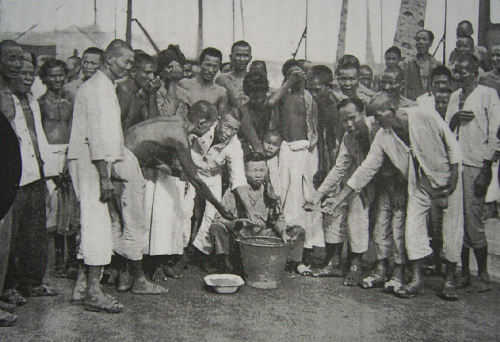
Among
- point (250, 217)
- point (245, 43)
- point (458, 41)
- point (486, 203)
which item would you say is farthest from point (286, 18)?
point (486, 203)

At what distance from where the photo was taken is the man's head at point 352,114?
14.6 ft

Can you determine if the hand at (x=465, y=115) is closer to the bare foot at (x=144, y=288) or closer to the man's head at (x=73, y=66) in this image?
the bare foot at (x=144, y=288)

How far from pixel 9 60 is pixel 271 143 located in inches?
91.1

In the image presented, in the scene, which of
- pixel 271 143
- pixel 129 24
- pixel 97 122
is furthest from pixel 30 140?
pixel 271 143

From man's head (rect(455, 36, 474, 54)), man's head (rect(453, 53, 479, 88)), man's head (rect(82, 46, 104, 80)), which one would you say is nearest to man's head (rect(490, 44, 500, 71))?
man's head (rect(455, 36, 474, 54))

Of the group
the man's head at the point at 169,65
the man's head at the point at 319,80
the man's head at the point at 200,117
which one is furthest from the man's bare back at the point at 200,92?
the man's head at the point at 319,80

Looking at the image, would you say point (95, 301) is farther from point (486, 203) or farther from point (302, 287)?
point (486, 203)

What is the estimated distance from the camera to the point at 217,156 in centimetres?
457

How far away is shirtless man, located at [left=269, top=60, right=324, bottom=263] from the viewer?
4781 millimetres

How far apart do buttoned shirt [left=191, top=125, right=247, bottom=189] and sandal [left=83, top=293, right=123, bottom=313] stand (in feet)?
4.96

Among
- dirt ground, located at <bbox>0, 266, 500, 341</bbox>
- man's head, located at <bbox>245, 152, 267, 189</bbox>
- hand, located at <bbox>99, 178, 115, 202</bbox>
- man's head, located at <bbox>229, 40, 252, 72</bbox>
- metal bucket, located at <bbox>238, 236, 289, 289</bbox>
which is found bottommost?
dirt ground, located at <bbox>0, 266, 500, 341</bbox>

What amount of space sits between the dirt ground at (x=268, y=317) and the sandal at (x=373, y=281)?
7cm

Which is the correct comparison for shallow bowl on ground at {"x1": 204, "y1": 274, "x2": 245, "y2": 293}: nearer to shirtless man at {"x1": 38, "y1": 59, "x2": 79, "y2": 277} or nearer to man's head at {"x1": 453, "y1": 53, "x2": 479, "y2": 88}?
shirtless man at {"x1": 38, "y1": 59, "x2": 79, "y2": 277}

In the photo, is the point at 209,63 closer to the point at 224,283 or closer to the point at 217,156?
the point at 217,156
